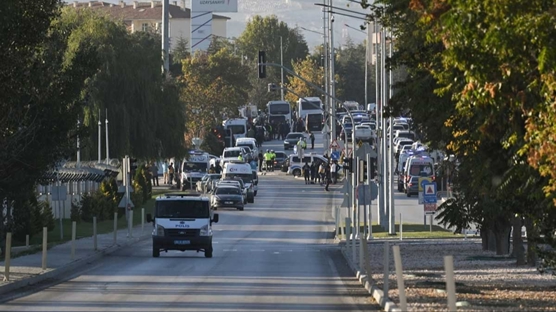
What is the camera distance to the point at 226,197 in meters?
69.7

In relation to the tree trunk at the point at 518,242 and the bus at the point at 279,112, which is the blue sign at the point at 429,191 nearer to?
the tree trunk at the point at 518,242

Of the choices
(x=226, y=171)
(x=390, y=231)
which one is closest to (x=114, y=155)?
(x=226, y=171)

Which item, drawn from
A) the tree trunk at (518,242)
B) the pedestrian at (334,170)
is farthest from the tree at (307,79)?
the tree trunk at (518,242)

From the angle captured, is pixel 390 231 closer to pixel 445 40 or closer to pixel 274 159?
pixel 445 40

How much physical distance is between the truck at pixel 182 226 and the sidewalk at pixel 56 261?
203 cm

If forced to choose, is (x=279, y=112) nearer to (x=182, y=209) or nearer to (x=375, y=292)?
(x=182, y=209)

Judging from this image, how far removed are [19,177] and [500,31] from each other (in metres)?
24.8

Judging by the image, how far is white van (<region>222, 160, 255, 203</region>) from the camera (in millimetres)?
75500

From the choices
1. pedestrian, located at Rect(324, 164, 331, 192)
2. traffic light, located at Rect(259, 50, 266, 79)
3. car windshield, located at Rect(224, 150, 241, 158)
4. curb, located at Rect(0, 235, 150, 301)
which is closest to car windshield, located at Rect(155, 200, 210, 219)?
curb, located at Rect(0, 235, 150, 301)

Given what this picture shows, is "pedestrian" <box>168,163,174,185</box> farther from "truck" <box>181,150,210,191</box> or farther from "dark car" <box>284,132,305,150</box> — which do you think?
"dark car" <box>284,132,305,150</box>

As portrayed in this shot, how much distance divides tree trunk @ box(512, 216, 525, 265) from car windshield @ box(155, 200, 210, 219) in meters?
10.3

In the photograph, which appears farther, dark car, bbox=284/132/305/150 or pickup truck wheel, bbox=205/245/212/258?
dark car, bbox=284/132/305/150

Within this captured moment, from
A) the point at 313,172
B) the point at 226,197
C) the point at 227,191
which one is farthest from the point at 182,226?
the point at 313,172

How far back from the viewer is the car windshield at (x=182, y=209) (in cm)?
3856
